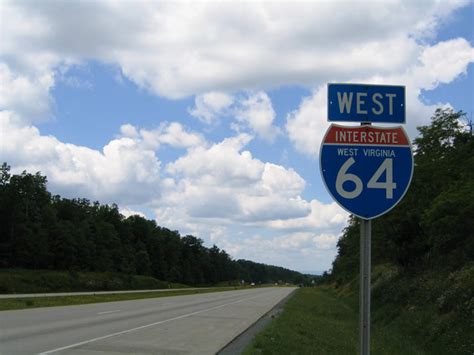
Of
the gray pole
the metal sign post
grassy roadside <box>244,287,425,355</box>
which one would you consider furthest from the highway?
the metal sign post

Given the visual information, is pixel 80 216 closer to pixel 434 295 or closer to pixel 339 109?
pixel 434 295

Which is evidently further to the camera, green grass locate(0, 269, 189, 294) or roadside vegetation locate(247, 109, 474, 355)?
green grass locate(0, 269, 189, 294)

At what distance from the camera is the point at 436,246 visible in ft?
83.0

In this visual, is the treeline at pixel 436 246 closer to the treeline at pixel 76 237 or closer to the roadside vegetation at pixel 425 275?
the roadside vegetation at pixel 425 275

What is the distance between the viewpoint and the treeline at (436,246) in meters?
16.8

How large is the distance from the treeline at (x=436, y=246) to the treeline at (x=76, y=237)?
222 feet

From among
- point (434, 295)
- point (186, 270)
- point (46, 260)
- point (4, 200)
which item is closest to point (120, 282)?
point (46, 260)

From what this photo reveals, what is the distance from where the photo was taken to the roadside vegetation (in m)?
15.7

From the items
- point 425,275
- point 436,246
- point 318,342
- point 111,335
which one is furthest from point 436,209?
point 111,335

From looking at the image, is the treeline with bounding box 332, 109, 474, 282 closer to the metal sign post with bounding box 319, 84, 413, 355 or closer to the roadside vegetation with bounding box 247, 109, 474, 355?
the roadside vegetation with bounding box 247, 109, 474, 355

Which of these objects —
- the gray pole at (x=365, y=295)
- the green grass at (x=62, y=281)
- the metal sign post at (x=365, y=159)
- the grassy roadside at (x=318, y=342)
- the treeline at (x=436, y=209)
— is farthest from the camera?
the green grass at (x=62, y=281)

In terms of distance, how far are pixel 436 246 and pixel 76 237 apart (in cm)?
8382

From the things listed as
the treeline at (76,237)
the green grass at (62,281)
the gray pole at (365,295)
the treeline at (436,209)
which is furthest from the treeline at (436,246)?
the treeline at (76,237)

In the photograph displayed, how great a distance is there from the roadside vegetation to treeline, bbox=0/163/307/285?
6552cm
